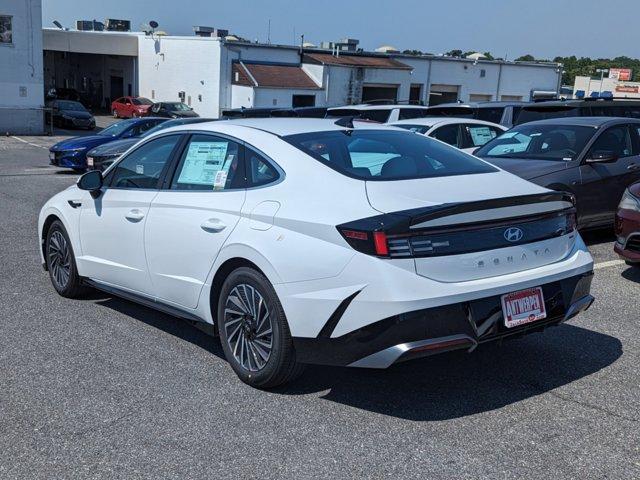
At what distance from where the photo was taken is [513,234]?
4.27 m

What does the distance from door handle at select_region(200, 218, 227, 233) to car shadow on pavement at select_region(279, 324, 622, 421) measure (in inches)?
43.0

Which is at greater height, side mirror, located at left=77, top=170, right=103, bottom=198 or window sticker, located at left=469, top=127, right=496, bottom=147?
window sticker, located at left=469, top=127, right=496, bottom=147

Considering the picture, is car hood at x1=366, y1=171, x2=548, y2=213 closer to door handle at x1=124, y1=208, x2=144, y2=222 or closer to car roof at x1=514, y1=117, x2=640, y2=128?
door handle at x1=124, y1=208, x2=144, y2=222

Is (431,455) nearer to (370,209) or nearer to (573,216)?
(370,209)

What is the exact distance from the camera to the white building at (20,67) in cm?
3341

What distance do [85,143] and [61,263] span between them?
11.8 metres

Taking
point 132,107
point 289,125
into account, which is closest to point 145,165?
point 289,125

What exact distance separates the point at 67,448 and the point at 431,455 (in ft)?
6.12

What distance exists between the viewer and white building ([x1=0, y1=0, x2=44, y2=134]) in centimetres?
3341

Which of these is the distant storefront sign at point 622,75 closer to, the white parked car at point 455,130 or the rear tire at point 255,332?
the white parked car at point 455,130

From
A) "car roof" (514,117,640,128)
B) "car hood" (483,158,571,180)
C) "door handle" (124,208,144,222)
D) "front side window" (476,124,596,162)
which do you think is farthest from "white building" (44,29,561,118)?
"door handle" (124,208,144,222)

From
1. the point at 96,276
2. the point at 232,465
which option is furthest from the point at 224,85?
the point at 232,465

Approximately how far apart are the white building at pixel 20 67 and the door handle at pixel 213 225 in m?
32.0

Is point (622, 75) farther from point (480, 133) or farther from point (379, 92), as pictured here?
point (480, 133)
